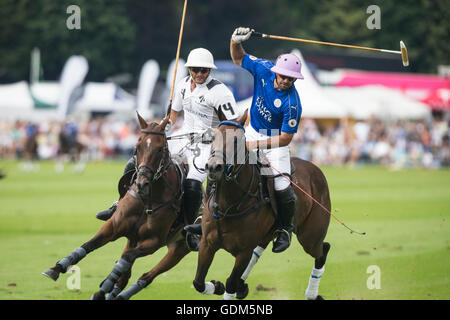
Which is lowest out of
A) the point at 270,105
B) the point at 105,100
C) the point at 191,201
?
the point at 105,100

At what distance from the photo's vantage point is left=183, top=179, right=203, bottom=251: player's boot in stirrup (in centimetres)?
825

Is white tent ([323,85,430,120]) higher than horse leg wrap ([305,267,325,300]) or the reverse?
the reverse

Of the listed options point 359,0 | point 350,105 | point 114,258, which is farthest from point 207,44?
point 114,258

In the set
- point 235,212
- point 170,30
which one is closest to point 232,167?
point 235,212

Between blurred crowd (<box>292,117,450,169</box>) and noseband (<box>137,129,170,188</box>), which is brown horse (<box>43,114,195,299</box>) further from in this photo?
blurred crowd (<box>292,117,450,169</box>)

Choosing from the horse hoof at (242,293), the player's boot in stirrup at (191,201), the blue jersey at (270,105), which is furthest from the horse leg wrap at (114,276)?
the blue jersey at (270,105)

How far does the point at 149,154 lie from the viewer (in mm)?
7406

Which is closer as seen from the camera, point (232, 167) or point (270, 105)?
point (232, 167)

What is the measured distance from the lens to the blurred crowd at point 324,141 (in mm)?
33688

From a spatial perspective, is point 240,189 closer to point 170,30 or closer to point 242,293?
point 242,293

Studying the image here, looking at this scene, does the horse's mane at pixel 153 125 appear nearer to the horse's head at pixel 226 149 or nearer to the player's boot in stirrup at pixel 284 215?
the horse's head at pixel 226 149

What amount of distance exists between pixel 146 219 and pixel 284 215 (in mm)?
1498

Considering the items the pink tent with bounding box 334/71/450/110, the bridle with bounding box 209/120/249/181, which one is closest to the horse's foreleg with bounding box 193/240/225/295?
the bridle with bounding box 209/120/249/181

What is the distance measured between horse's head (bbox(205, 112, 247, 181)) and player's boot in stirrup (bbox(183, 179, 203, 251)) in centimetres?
125
